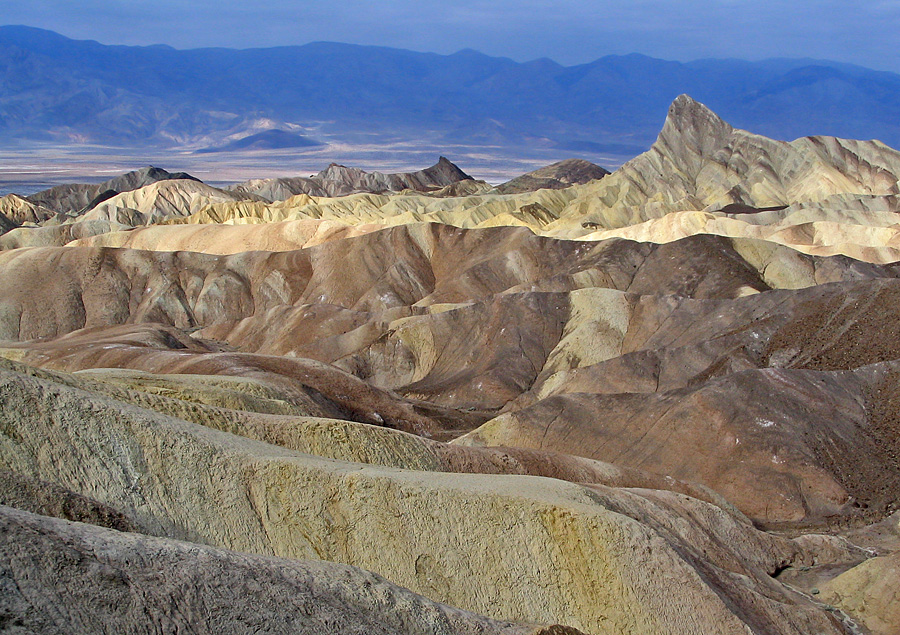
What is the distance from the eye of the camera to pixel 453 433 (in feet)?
121

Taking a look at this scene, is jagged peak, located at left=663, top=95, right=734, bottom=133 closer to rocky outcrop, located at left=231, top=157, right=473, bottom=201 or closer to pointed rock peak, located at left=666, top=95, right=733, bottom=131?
pointed rock peak, located at left=666, top=95, right=733, bottom=131

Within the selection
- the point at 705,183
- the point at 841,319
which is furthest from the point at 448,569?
the point at 705,183

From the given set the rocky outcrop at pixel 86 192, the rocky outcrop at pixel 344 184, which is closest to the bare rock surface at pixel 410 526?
the rocky outcrop at pixel 86 192

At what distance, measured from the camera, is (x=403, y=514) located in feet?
51.4

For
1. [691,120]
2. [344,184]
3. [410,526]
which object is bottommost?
[344,184]

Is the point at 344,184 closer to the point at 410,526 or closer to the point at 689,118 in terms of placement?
the point at 689,118

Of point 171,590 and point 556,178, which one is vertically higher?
point 171,590

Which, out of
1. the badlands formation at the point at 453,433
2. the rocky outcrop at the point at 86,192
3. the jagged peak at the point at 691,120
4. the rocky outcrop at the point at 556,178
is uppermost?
the jagged peak at the point at 691,120

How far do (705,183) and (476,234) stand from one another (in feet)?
182

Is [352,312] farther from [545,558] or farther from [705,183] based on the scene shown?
[705,183]

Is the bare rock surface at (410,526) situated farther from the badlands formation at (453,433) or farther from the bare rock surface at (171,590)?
the bare rock surface at (171,590)

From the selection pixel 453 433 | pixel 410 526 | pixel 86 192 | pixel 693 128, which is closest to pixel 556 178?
pixel 693 128

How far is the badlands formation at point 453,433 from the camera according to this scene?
1106cm

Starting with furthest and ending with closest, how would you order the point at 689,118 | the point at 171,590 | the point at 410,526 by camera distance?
1. the point at 689,118
2. the point at 410,526
3. the point at 171,590
